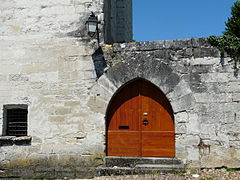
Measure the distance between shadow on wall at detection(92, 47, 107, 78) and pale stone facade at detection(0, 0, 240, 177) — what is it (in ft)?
0.07

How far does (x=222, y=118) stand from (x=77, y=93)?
288cm

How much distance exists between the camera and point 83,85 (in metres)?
5.62

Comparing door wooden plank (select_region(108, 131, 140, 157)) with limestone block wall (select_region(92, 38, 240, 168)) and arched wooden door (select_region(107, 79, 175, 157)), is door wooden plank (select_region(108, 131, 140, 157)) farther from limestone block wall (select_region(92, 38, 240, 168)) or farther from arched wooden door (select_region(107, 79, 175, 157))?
limestone block wall (select_region(92, 38, 240, 168))

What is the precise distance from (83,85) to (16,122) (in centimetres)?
175

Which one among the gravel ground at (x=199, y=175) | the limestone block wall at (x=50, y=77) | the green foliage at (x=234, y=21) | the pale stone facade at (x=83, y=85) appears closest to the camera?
the gravel ground at (x=199, y=175)

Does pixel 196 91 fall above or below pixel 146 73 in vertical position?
below

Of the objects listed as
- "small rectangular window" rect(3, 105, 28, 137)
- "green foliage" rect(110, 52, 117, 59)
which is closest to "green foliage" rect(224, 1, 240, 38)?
"green foliage" rect(110, 52, 117, 59)

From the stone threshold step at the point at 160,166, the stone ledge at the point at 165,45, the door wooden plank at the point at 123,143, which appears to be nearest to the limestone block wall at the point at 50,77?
the door wooden plank at the point at 123,143

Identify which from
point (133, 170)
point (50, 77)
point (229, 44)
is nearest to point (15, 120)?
point (50, 77)

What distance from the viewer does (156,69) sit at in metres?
5.34

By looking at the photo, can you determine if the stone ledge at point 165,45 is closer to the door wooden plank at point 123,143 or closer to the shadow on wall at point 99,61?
the shadow on wall at point 99,61

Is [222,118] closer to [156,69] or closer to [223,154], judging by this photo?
[223,154]

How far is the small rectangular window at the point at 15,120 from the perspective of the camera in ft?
19.5

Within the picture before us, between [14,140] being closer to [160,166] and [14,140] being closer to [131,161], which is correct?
[131,161]
